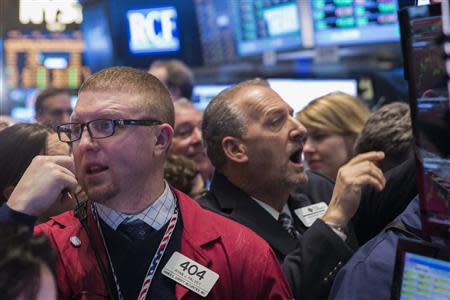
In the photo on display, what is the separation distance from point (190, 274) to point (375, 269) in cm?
49

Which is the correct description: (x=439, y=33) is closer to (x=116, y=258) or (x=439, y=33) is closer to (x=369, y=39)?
(x=116, y=258)

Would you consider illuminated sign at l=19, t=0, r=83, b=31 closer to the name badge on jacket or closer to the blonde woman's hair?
the blonde woman's hair

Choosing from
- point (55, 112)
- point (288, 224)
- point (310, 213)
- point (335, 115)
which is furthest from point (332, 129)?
point (55, 112)

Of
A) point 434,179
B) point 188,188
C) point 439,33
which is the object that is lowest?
point 188,188

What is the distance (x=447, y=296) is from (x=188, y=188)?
2.16m

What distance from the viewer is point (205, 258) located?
226 centimetres

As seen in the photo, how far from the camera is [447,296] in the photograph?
1.85 m

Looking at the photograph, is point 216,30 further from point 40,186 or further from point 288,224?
point 40,186

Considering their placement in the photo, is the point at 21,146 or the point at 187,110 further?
the point at 187,110

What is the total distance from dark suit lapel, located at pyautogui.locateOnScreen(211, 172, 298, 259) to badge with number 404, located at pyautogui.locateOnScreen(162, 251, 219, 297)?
68 centimetres

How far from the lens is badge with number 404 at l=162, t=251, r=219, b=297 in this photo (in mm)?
2189

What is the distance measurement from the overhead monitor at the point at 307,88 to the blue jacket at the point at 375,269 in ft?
10.1

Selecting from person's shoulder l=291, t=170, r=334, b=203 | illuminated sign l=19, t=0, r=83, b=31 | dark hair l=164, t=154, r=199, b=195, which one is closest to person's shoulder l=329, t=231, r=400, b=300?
person's shoulder l=291, t=170, r=334, b=203

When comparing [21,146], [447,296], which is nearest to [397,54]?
[21,146]
